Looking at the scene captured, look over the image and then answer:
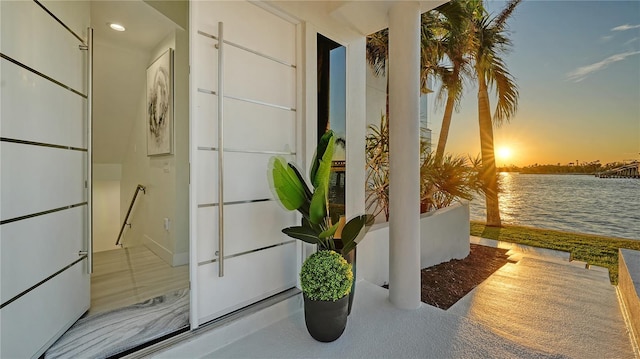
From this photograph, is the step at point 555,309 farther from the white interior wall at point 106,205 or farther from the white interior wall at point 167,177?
the white interior wall at point 106,205

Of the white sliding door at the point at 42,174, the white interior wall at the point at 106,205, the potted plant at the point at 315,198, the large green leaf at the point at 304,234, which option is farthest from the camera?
the white interior wall at the point at 106,205

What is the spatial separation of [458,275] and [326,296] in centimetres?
280

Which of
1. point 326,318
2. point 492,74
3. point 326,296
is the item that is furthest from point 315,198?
point 492,74

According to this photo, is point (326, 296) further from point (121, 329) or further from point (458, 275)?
point (458, 275)

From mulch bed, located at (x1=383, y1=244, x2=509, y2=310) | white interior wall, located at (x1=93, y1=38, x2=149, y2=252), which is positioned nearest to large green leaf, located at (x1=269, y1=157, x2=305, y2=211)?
mulch bed, located at (x1=383, y1=244, x2=509, y2=310)

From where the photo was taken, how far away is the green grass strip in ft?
11.7

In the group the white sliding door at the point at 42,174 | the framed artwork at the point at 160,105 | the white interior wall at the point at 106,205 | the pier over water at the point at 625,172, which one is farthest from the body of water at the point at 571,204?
the white interior wall at the point at 106,205

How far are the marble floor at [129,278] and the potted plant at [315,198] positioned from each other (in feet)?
4.59

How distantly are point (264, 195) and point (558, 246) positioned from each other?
4.64 m

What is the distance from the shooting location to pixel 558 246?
4125 mm

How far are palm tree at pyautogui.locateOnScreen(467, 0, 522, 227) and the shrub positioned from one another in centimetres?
382

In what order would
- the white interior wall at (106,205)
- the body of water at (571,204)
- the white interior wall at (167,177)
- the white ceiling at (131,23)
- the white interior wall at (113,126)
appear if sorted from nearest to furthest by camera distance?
the white ceiling at (131,23)
the white interior wall at (167,177)
the white interior wall at (113,126)
the body of water at (571,204)
the white interior wall at (106,205)

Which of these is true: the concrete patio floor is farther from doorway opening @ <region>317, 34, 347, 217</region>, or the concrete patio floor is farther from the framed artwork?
the framed artwork

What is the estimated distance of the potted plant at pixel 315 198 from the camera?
6.09ft
